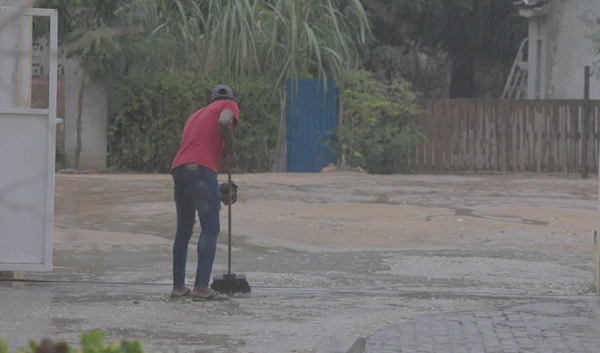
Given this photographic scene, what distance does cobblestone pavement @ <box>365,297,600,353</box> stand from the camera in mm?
6871

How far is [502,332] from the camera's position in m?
7.34

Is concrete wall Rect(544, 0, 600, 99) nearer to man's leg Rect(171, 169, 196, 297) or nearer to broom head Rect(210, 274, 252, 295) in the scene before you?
broom head Rect(210, 274, 252, 295)

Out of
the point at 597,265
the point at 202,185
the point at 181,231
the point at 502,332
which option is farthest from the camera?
the point at 597,265

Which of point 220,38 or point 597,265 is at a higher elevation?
point 220,38

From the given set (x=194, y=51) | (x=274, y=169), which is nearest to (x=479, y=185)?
(x=274, y=169)

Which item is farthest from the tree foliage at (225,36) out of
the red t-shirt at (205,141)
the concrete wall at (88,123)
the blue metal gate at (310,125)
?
the red t-shirt at (205,141)

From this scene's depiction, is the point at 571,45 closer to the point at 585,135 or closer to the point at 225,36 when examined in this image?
the point at 585,135

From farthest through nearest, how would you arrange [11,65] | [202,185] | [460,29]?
[460,29]
[11,65]
[202,185]

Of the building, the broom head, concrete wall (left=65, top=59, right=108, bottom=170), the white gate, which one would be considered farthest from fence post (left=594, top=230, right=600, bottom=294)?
the building

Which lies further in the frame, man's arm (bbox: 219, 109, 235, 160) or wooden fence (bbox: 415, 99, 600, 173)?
wooden fence (bbox: 415, 99, 600, 173)

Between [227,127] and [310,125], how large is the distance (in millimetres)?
14477

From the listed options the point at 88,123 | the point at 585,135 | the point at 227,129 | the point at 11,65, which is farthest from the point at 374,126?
the point at 227,129

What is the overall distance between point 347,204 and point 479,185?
4592 mm

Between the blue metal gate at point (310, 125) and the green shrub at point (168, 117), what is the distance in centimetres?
52
